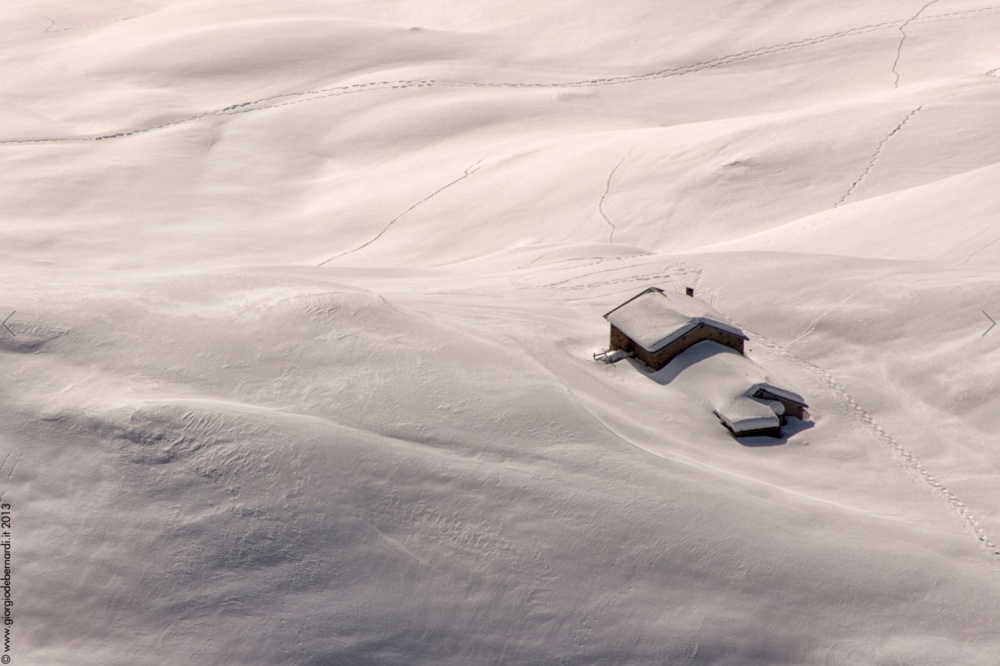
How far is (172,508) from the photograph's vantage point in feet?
34.6

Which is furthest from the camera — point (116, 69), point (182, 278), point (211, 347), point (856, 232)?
point (116, 69)

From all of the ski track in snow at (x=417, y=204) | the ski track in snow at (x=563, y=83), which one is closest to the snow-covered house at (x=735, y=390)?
the ski track in snow at (x=417, y=204)

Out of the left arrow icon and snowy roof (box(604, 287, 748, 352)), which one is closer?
the left arrow icon

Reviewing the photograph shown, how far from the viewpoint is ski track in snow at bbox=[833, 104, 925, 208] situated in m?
23.2

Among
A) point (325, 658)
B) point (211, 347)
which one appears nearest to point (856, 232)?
point (211, 347)

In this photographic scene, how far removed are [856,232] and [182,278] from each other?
1278 centimetres

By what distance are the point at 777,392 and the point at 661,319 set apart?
1976mm

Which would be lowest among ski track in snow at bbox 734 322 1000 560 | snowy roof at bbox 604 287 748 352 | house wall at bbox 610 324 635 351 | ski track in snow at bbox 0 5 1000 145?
ski track in snow at bbox 734 322 1000 560

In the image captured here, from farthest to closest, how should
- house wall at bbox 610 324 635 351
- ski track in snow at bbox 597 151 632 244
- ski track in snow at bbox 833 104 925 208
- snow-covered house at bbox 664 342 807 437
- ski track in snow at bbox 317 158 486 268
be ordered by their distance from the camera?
ski track in snow at bbox 317 158 486 268 < ski track in snow at bbox 597 151 632 244 < ski track in snow at bbox 833 104 925 208 < house wall at bbox 610 324 635 351 < snow-covered house at bbox 664 342 807 437

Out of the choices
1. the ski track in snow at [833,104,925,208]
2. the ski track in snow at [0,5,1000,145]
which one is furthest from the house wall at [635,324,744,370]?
the ski track in snow at [0,5,1000,145]

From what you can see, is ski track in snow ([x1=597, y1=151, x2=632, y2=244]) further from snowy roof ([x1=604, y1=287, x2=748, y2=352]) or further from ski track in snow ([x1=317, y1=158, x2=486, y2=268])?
snowy roof ([x1=604, y1=287, x2=748, y2=352])

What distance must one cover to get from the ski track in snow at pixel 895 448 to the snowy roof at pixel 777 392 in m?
0.96

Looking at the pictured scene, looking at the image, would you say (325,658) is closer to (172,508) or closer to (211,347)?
(172,508)

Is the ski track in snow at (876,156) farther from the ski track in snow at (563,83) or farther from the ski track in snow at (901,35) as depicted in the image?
the ski track in snow at (563,83)
